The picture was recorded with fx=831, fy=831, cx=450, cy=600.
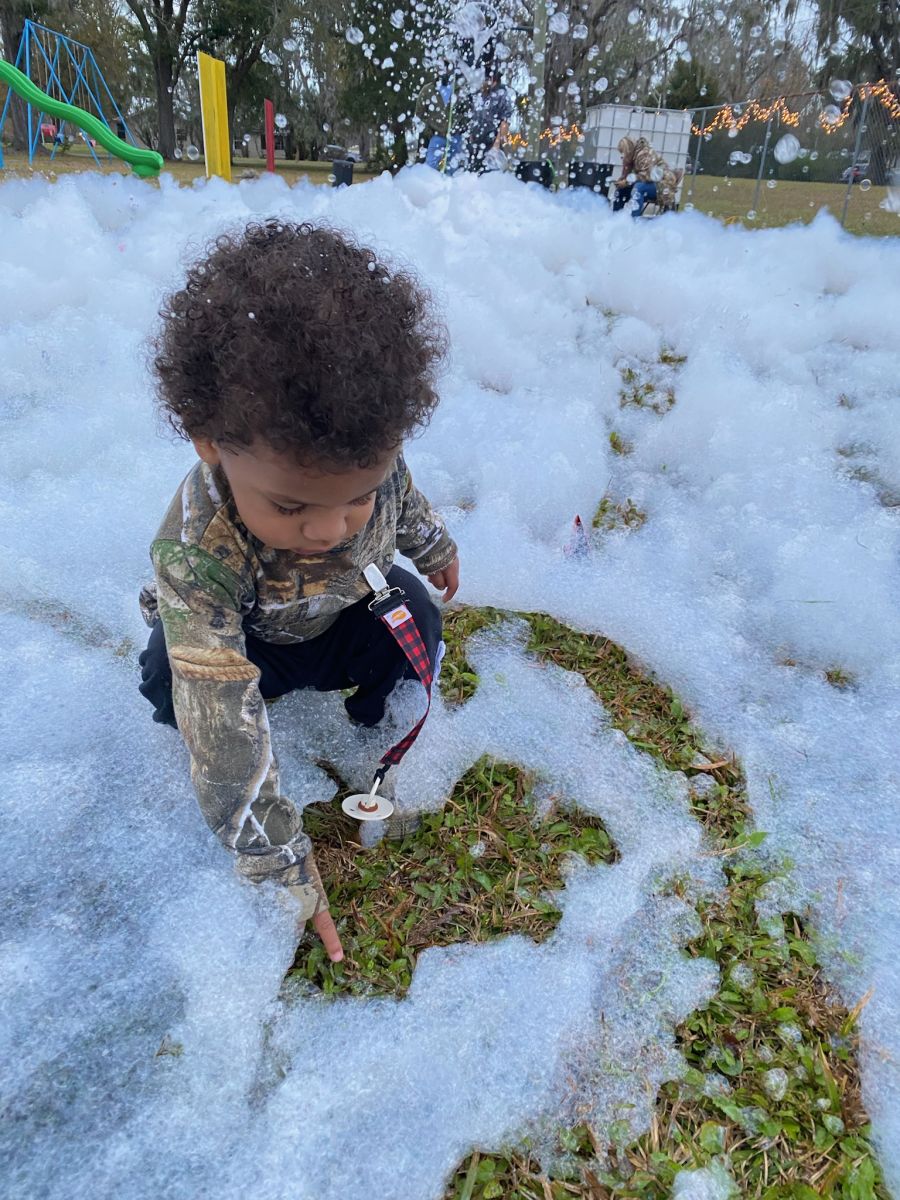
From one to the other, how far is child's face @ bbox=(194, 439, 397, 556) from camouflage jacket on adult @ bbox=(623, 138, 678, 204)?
27.0 feet

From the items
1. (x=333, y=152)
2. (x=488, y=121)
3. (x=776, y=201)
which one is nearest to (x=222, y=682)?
(x=488, y=121)

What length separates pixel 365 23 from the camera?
511 inches

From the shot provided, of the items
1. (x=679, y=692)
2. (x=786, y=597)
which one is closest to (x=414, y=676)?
(x=679, y=692)

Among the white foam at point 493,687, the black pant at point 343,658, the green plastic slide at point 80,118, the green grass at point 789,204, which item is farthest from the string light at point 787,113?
the black pant at point 343,658

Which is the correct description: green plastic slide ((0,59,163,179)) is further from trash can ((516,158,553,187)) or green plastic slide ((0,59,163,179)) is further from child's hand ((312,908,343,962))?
child's hand ((312,908,343,962))

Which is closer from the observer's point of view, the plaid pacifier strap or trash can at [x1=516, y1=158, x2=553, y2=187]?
the plaid pacifier strap

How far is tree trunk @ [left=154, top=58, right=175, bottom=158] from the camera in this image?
23.8 meters

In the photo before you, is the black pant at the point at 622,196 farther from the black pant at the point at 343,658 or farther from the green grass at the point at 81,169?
the black pant at the point at 343,658

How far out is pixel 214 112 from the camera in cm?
612

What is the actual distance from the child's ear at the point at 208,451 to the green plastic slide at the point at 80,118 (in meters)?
5.80

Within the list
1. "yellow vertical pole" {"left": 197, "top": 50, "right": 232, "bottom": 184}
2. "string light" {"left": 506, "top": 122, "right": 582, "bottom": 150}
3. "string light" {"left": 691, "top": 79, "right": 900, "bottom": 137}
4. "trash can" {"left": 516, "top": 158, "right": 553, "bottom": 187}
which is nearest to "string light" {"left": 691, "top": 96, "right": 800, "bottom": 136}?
"string light" {"left": 691, "top": 79, "right": 900, "bottom": 137}

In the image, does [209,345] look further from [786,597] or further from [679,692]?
[786,597]

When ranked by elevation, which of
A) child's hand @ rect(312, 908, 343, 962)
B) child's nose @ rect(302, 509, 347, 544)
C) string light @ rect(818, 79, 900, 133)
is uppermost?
string light @ rect(818, 79, 900, 133)

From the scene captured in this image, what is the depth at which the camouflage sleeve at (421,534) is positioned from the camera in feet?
5.06
